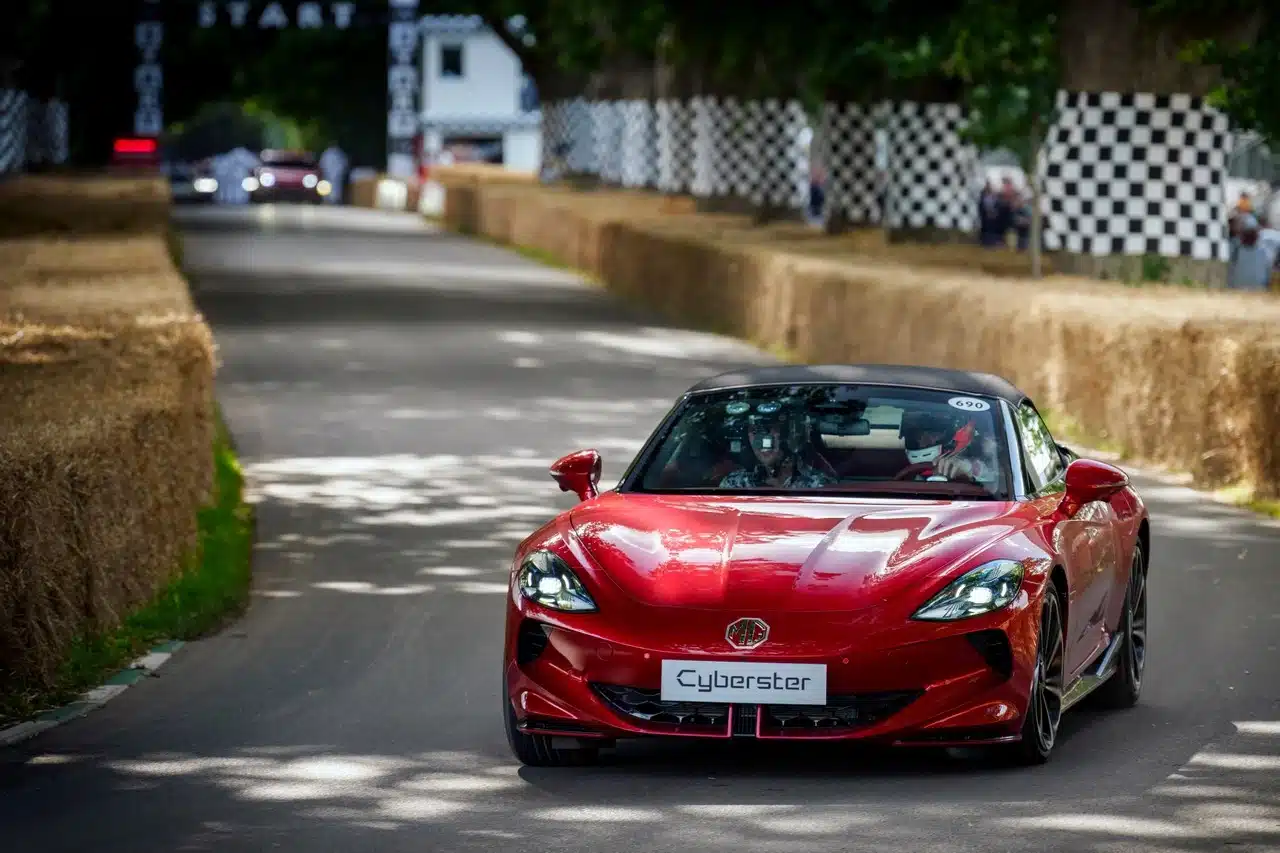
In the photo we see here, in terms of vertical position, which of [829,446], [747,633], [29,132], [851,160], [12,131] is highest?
[829,446]

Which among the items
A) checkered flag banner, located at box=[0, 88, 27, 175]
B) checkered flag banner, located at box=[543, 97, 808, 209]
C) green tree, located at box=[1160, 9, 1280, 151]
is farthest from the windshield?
checkered flag banner, located at box=[0, 88, 27, 175]

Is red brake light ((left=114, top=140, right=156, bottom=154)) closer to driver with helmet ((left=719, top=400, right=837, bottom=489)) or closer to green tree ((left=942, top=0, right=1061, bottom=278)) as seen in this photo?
green tree ((left=942, top=0, right=1061, bottom=278))

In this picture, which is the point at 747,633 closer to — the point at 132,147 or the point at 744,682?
the point at 744,682

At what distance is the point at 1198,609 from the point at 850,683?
15.9 feet

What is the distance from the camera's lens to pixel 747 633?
26.9 feet

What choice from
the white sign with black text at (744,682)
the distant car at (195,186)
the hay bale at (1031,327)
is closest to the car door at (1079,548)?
the white sign with black text at (744,682)

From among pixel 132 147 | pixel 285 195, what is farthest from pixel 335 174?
pixel 132 147

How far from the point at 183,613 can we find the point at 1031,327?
10233 millimetres

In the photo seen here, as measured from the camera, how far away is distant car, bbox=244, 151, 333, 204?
89.8 meters

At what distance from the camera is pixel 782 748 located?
8945mm

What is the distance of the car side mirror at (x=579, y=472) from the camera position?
954cm

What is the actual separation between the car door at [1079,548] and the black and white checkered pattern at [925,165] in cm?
2936

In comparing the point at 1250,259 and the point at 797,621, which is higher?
the point at 797,621

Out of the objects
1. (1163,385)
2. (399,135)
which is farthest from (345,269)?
(399,135)
